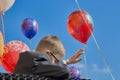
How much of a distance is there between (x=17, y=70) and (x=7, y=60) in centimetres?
383

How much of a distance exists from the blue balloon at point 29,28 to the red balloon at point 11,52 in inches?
78.0

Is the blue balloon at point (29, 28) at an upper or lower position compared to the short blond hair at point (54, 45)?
upper

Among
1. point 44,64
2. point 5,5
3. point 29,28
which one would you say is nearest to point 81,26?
point 5,5

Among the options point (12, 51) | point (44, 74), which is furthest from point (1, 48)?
point (44, 74)

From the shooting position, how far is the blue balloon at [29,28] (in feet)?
25.8

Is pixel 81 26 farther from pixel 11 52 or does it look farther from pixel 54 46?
pixel 54 46

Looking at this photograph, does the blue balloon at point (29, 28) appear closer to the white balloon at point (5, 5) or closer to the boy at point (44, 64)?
the white balloon at point (5, 5)

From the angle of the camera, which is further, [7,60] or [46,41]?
[7,60]

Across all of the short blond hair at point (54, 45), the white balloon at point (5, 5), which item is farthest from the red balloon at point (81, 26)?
the short blond hair at point (54, 45)

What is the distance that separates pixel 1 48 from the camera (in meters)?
Answer: 5.36

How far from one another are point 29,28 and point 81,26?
5.73 feet

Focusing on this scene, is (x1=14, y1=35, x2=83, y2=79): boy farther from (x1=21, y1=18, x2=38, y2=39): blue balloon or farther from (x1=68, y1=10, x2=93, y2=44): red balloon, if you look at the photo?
(x1=21, y1=18, x2=38, y2=39): blue balloon

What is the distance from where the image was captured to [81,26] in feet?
21.5

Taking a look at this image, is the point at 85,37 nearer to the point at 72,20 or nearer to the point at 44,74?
the point at 72,20
